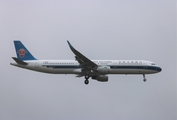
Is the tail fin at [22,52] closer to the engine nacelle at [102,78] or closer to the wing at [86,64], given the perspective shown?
the wing at [86,64]

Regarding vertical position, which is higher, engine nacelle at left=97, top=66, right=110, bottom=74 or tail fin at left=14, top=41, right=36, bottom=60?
tail fin at left=14, top=41, right=36, bottom=60

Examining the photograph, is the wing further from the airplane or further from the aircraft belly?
the aircraft belly

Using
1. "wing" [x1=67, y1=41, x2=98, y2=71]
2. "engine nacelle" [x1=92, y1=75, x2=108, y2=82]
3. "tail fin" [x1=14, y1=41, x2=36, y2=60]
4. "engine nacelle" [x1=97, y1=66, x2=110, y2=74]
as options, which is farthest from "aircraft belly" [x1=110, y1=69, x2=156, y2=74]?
"tail fin" [x1=14, y1=41, x2=36, y2=60]

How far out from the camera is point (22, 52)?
6022 cm

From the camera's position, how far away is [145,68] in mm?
60688

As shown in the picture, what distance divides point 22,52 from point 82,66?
9.46 meters

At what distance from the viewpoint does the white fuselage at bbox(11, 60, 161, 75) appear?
58.2 metres

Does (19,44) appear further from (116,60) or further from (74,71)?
(116,60)

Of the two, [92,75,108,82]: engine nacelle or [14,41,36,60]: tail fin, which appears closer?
[92,75,108,82]: engine nacelle

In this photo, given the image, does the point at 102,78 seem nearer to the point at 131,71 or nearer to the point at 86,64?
the point at 86,64

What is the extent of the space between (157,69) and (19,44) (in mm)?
21288

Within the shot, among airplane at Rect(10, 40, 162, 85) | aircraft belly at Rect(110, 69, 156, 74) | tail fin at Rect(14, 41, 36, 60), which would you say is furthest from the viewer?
tail fin at Rect(14, 41, 36, 60)

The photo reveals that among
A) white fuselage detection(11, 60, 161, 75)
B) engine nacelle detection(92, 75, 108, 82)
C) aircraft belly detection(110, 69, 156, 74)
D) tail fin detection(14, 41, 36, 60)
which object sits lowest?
engine nacelle detection(92, 75, 108, 82)

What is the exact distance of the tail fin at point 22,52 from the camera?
196 ft
